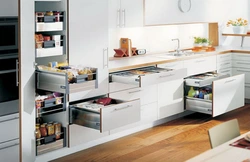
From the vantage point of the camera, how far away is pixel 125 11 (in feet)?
18.2

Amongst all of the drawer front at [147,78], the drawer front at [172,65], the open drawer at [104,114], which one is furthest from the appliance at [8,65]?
the drawer front at [172,65]

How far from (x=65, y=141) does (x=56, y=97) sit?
1.55ft

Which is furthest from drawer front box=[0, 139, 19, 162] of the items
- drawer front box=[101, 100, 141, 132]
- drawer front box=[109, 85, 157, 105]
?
drawer front box=[109, 85, 157, 105]

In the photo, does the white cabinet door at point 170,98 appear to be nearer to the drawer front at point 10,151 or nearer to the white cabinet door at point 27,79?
the white cabinet door at point 27,79

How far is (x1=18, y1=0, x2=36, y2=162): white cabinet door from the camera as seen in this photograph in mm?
4023

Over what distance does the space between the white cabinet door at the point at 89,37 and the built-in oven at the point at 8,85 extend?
2.11 ft

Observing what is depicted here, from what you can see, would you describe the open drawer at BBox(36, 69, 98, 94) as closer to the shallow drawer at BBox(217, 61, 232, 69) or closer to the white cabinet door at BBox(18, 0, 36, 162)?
the white cabinet door at BBox(18, 0, 36, 162)

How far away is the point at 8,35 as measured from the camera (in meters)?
3.95

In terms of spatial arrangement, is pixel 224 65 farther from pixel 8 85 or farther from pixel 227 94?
pixel 8 85

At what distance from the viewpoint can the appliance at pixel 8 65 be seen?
3904 mm

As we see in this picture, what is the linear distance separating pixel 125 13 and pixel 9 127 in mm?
2083

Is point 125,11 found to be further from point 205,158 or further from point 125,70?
point 205,158

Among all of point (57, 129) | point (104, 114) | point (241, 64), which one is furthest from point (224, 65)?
point (57, 129)

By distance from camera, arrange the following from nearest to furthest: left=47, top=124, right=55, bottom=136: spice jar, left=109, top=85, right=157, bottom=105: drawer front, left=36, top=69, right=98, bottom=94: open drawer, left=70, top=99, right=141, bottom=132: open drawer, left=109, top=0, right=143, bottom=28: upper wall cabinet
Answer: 1. left=36, top=69, right=98, bottom=94: open drawer
2. left=70, top=99, right=141, bottom=132: open drawer
3. left=47, top=124, right=55, bottom=136: spice jar
4. left=109, top=85, right=157, bottom=105: drawer front
5. left=109, top=0, right=143, bottom=28: upper wall cabinet
